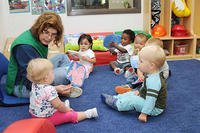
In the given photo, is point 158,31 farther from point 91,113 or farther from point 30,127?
point 30,127

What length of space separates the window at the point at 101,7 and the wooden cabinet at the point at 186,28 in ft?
0.56

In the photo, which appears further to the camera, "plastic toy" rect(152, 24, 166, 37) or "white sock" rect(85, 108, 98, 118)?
"plastic toy" rect(152, 24, 166, 37)

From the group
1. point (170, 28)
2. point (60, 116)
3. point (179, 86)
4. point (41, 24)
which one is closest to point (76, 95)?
point (60, 116)

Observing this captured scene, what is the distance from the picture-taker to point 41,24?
1.86 metres

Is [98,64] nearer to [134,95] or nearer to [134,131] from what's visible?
[134,95]

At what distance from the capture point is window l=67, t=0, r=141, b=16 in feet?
11.3

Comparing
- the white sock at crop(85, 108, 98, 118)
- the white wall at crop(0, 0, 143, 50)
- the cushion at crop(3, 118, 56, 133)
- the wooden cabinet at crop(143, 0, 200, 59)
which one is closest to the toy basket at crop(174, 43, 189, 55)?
the wooden cabinet at crop(143, 0, 200, 59)

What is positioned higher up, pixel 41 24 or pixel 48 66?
pixel 41 24

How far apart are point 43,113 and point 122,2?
7.52 ft

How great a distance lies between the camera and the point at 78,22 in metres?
3.47

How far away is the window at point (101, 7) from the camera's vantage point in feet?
11.3

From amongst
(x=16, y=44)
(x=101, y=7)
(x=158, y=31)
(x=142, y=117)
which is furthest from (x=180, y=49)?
(x=16, y=44)

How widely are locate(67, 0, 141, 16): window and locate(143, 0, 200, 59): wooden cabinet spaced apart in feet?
0.56

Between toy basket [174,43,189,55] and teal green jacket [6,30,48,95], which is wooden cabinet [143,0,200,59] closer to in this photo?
toy basket [174,43,189,55]
